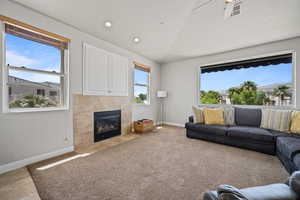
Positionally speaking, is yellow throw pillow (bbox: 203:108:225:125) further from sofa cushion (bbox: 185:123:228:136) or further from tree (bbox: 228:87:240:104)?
tree (bbox: 228:87:240:104)

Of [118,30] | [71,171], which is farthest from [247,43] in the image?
[71,171]

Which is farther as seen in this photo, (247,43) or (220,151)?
(247,43)

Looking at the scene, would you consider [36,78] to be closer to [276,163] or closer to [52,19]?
[52,19]

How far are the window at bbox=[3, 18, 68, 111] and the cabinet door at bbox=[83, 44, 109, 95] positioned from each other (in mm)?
428

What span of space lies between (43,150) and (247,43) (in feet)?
18.0

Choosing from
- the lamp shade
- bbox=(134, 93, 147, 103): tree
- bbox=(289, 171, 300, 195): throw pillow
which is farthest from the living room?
the lamp shade

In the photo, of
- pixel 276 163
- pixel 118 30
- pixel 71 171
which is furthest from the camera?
pixel 118 30

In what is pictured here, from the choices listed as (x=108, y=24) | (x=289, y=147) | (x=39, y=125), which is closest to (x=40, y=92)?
(x=39, y=125)

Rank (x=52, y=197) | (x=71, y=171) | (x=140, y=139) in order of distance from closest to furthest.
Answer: (x=52, y=197) < (x=71, y=171) < (x=140, y=139)

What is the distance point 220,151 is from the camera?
110 inches

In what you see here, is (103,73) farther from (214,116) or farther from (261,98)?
(261,98)

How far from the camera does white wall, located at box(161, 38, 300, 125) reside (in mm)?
4146

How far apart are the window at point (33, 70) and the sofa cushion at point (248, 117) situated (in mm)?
4355

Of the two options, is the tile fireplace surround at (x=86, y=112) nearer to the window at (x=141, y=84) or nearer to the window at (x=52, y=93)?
the window at (x=52, y=93)
